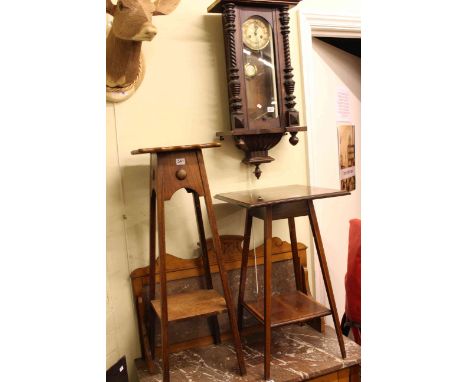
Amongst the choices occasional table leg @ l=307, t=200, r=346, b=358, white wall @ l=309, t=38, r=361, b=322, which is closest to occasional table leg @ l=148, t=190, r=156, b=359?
occasional table leg @ l=307, t=200, r=346, b=358

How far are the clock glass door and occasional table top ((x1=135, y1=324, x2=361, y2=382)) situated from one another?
3.17 ft

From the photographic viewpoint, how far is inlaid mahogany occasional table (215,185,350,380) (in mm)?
1576

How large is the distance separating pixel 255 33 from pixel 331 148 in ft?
2.81

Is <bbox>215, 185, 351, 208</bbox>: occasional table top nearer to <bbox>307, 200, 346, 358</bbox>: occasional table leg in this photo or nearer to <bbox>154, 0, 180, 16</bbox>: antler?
<bbox>307, 200, 346, 358</bbox>: occasional table leg

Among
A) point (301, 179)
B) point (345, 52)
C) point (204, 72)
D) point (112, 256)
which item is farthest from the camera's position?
point (345, 52)

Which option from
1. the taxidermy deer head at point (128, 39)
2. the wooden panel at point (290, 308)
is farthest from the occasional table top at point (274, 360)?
the taxidermy deer head at point (128, 39)

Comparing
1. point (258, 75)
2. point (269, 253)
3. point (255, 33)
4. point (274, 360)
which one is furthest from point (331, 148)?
point (274, 360)

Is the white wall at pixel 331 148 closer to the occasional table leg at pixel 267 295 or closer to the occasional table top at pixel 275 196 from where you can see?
the occasional table top at pixel 275 196

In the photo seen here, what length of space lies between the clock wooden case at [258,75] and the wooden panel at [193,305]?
0.61 metres

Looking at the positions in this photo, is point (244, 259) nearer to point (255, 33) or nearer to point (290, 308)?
point (290, 308)
